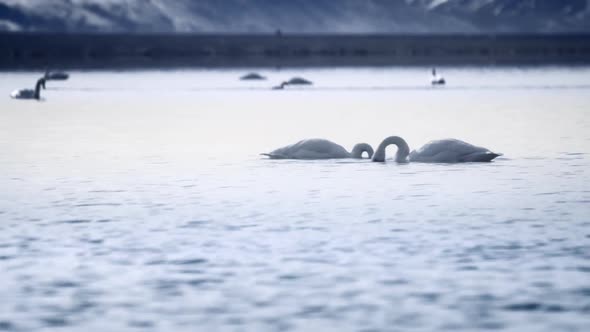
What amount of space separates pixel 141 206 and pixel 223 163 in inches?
294

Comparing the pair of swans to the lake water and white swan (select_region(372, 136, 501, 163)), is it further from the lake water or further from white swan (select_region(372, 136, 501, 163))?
the lake water

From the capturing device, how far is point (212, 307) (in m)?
13.2

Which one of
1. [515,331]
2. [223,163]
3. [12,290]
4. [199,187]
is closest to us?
[515,331]

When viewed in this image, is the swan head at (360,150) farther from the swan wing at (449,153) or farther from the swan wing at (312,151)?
the swan wing at (449,153)

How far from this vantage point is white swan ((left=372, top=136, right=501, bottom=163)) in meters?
26.7

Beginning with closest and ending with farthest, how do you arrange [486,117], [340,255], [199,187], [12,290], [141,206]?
1. [12,290]
2. [340,255]
3. [141,206]
4. [199,187]
5. [486,117]

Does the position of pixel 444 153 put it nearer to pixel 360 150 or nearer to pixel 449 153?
pixel 449 153

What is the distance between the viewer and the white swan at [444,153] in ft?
87.5

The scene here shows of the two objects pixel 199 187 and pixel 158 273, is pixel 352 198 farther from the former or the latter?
pixel 158 273

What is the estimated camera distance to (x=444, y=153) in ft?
87.3

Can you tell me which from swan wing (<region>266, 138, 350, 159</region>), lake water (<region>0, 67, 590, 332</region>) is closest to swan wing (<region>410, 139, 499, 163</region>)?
lake water (<region>0, 67, 590, 332</region>)

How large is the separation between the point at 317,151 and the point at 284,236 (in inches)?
420

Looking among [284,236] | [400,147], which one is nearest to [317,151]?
[400,147]

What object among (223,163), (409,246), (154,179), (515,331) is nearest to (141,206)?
(154,179)
